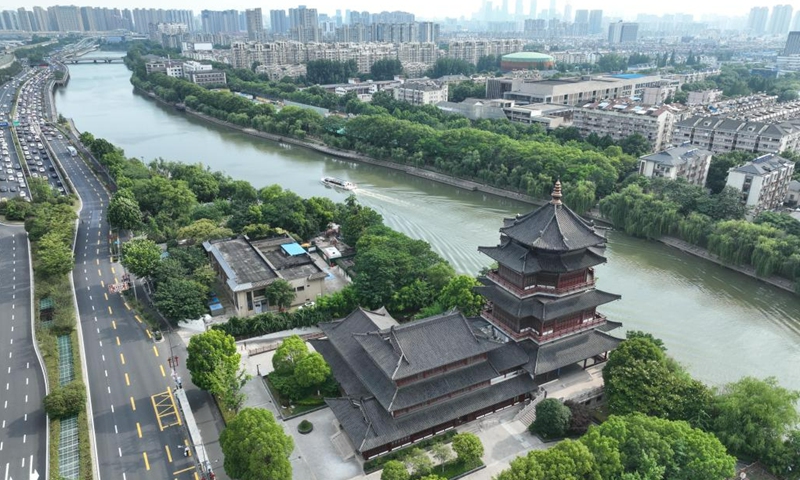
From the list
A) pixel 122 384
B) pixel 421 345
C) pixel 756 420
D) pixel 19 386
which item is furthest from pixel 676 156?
pixel 19 386

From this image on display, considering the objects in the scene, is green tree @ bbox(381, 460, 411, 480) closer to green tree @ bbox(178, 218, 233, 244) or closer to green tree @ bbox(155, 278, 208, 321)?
green tree @ bbox(155, 278, 208, 321)

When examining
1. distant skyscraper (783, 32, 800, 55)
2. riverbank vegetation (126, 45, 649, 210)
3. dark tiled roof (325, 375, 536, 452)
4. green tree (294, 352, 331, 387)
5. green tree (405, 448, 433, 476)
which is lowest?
green tree (405, 448, 433, 476)

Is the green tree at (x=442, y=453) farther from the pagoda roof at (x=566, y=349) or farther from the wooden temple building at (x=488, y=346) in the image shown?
the pagoda roof at (x=566, y=349)

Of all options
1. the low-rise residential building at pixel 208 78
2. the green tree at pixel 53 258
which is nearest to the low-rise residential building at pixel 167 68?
the low-rise residential building at pixel 208 78

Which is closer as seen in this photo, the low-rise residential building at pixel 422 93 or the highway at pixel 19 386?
the highway at pixel 19 386

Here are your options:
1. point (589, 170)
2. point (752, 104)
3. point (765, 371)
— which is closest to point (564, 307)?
point (765, 371)

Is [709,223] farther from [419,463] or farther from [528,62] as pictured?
[528,62]

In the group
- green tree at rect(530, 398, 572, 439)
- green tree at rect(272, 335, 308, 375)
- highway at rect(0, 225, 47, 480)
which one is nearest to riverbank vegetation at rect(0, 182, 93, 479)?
→ highway at rect(0, 225, 47, 480)
